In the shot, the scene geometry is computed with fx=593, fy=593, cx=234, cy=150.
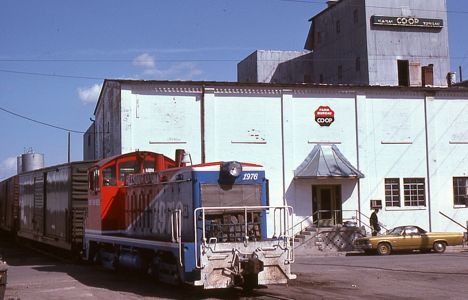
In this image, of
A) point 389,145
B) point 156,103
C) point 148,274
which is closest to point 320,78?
point 389,145

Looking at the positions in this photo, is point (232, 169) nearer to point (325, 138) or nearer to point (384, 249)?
point (384, 249)

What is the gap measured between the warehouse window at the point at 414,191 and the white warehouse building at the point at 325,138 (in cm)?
5

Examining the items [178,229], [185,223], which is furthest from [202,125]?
[178,229]

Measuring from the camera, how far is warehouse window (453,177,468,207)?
106ft

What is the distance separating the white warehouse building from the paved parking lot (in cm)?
945

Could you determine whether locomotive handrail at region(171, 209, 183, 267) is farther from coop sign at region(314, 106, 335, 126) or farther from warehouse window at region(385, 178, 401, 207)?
warehouse window at region(385, 178, 401, 207)

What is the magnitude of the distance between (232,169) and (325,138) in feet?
60.1

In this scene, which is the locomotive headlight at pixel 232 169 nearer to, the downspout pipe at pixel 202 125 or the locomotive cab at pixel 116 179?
the locomotive cab at pixel 116 179

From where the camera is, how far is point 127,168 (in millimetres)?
17047

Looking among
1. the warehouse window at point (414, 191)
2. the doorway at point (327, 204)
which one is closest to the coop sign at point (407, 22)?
the warehouse window at point (414, 191)

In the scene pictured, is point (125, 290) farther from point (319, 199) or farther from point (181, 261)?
point (319, 199)

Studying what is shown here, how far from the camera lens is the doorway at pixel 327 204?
30.5 metres

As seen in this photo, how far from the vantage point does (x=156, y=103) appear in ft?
93.9

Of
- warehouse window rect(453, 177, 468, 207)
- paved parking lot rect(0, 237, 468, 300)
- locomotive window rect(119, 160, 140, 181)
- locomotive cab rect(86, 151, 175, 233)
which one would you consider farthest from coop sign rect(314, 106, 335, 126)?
locomotive window rect(119, 160, 140, 181)
